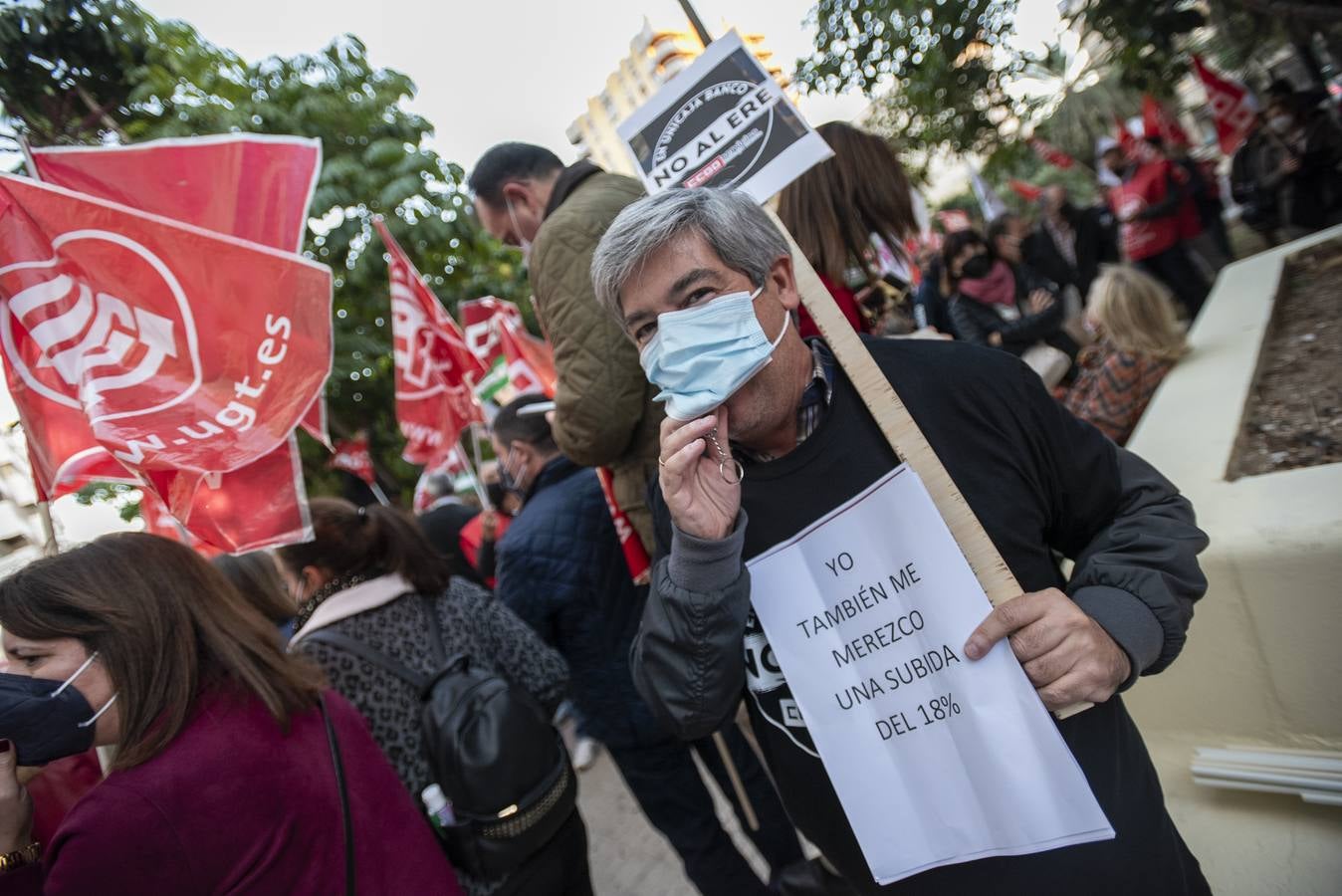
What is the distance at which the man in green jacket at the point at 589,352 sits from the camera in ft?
7.79

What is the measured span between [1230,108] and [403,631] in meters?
10.5

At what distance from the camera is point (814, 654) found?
1.40 m

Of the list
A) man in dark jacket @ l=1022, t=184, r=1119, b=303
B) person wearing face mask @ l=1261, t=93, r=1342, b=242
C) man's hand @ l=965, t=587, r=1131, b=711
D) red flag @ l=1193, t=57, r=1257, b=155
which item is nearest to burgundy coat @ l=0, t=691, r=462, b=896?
man's hand @ l=965, t=587, r=1131, b=711

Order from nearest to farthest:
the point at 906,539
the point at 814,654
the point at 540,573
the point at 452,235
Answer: the point at 906,539, the point at 814,654, the point at 540,573, the point at 452,235

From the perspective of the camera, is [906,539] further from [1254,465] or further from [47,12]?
[47,12]

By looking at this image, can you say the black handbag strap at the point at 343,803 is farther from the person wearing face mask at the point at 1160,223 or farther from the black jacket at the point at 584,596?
the person wearing face mask at the point at 1160,223

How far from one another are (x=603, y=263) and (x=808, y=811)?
3.81 ft

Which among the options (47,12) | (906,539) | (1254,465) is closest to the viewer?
(906,539)

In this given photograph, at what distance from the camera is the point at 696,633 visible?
140 centimetres

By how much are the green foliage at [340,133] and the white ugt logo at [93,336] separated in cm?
386

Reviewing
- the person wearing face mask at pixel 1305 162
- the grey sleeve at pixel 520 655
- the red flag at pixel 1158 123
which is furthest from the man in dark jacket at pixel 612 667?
the red flag at pixel 1158 123

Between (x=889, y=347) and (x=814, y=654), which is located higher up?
(x=889, y=347)

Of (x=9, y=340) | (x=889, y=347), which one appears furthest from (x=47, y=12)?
(x=889, y=347)

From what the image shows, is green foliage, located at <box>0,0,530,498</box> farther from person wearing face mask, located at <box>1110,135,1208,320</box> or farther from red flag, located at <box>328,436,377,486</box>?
person wearing face mask, located at <box>1110,135,1208,320</box>
